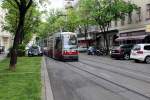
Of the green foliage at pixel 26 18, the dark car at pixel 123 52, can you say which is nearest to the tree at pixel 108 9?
the green foliage at pixel 26 18

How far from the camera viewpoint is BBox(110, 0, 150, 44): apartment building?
176ft

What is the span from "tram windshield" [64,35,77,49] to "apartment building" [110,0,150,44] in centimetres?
1129

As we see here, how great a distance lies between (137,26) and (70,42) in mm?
16307

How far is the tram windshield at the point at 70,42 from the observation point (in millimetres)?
43406

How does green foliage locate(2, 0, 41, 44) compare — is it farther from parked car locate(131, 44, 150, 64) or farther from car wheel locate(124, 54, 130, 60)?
parked car locate(131, 44, 150, 64)

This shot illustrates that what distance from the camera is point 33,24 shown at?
66.1 metres

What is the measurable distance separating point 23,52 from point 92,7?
41.5ft

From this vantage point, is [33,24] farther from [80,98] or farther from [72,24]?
[80,98]

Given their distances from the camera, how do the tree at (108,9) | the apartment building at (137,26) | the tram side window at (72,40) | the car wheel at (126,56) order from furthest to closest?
the tree at (108,9), the apartment building at (137,26), the car wheel at (126,56), the tram side window at (72,40)

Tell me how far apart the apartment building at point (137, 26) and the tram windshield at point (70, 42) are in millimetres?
11286

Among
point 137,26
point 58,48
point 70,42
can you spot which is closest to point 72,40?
point 70,42

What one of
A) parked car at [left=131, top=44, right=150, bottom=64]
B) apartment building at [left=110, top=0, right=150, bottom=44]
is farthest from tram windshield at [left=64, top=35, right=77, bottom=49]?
apartment building at [left=110, top=0, right=150, bottom=44]

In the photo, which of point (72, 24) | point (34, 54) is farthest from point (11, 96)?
point (72, 24)

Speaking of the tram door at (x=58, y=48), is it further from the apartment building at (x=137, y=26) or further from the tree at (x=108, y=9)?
the tree at (x=108, y=9)
